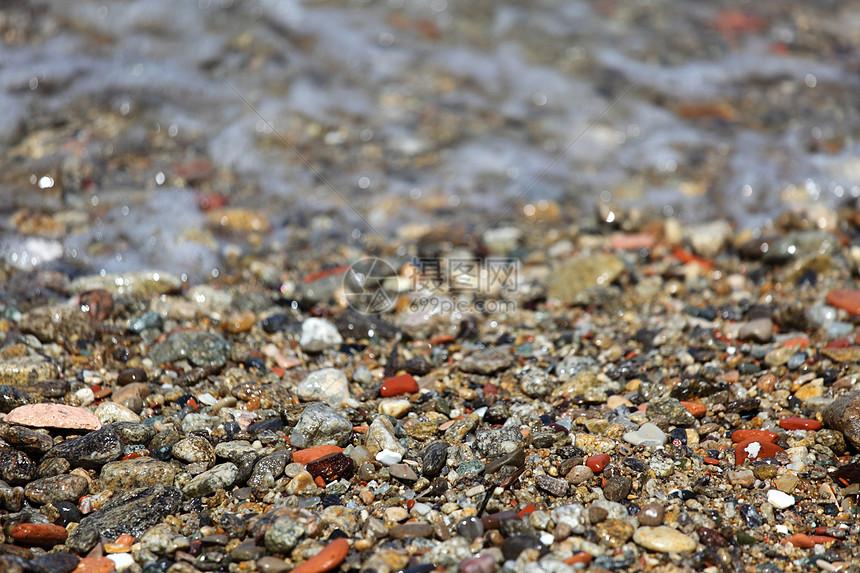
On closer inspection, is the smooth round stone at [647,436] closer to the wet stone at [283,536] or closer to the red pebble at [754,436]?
the red pebble at [754,436]

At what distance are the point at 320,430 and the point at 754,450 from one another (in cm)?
201

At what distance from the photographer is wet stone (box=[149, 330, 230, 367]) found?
361cm

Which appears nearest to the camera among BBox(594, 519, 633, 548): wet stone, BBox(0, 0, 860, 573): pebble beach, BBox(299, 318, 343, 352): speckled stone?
BBox(594, 519, 633, 548): wet stone

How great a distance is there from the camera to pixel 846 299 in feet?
13.0

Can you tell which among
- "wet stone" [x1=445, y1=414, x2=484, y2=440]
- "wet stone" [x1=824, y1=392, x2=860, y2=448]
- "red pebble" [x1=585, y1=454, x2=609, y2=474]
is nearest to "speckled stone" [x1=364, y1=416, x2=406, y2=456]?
"wet stone" [x1=445, y1=414, x2=484, y2=440]

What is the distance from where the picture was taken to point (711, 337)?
148 inches

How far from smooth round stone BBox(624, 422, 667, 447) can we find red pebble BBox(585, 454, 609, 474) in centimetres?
19

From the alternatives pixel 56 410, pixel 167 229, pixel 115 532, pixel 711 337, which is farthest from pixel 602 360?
pixel 167 229

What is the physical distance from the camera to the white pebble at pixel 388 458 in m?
2.93

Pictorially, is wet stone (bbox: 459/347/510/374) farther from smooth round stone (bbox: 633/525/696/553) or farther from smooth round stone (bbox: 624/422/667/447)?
smooth round stone (bbox: 633/525/696/553)

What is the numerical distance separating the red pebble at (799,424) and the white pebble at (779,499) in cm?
48

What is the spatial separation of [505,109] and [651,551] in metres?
5.31

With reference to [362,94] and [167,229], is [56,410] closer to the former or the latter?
[167,229]

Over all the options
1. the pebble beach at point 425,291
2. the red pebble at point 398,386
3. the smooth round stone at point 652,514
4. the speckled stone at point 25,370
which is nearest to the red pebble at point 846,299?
the pebble beach at point 425,291
